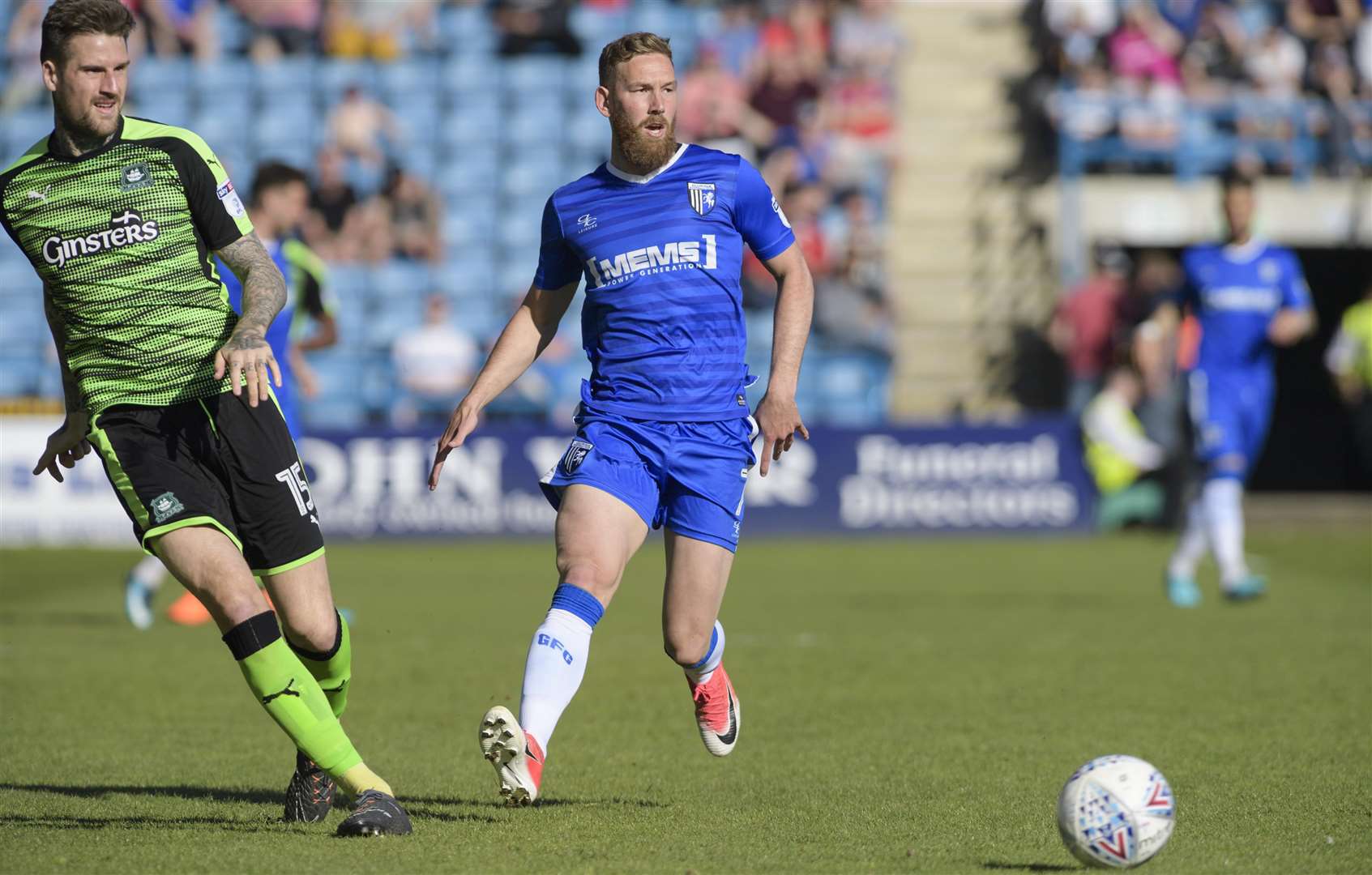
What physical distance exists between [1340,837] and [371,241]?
56.6ft

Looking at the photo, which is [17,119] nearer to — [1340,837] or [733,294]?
[733,294]

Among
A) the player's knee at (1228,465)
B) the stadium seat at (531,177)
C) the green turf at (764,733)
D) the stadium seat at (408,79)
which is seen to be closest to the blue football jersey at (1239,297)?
the player's knee at (1228,465)

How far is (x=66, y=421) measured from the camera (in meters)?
5.97

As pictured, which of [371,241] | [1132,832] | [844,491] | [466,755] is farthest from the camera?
[371,241]

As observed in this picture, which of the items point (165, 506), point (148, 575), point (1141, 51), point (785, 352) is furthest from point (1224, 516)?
point (1141, 51)

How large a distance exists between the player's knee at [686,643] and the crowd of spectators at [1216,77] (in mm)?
16601

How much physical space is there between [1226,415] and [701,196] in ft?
25.0

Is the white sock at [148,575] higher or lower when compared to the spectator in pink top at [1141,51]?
lower

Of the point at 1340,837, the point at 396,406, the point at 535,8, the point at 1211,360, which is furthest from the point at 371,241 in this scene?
the point at 1340,837

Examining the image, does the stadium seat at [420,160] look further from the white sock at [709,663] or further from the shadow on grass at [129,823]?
the shadow on grass at [129,823]

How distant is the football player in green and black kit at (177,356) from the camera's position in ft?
17.9

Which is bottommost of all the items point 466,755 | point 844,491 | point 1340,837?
point 844,491

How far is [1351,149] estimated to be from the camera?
70.8 feet

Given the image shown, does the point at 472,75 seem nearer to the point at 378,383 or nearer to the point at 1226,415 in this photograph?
the point at 378,383
